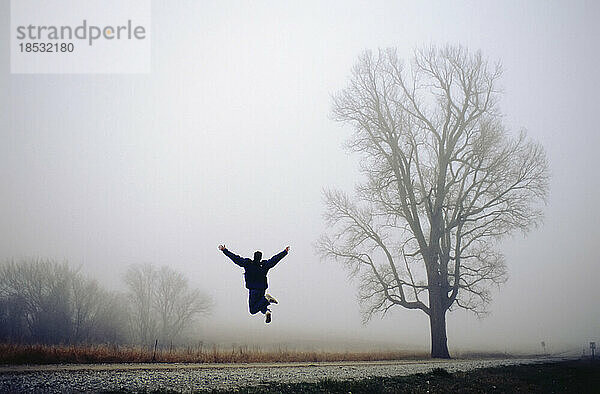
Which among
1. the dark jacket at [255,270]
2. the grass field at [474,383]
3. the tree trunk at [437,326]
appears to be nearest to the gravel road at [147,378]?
the grass field at [474,383]

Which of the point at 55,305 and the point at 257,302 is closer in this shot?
the point at 257,302

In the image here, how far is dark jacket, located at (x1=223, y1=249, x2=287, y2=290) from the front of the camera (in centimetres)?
1288

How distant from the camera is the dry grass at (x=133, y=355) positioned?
14406 millimetres

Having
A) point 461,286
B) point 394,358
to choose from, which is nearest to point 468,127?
point 461,286

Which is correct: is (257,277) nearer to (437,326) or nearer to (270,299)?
(270,299)

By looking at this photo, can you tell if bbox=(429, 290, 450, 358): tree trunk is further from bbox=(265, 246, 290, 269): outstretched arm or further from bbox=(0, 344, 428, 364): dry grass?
bbox=(265, 246, 290, 269): outstretched arm

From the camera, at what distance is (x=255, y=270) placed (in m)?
12.9

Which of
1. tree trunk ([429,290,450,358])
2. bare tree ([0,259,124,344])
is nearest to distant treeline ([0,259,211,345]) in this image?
bare tree ([0,259,124,344])

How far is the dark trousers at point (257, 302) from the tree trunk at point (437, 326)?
1606 cm

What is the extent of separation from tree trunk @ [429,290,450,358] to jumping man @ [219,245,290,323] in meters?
15.9

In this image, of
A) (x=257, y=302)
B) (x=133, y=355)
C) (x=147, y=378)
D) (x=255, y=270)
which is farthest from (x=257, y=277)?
(x=133, y=355)

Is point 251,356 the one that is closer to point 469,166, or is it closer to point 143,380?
point 143,380

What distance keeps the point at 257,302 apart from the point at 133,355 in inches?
257

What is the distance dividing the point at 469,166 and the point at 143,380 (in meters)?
22.6
